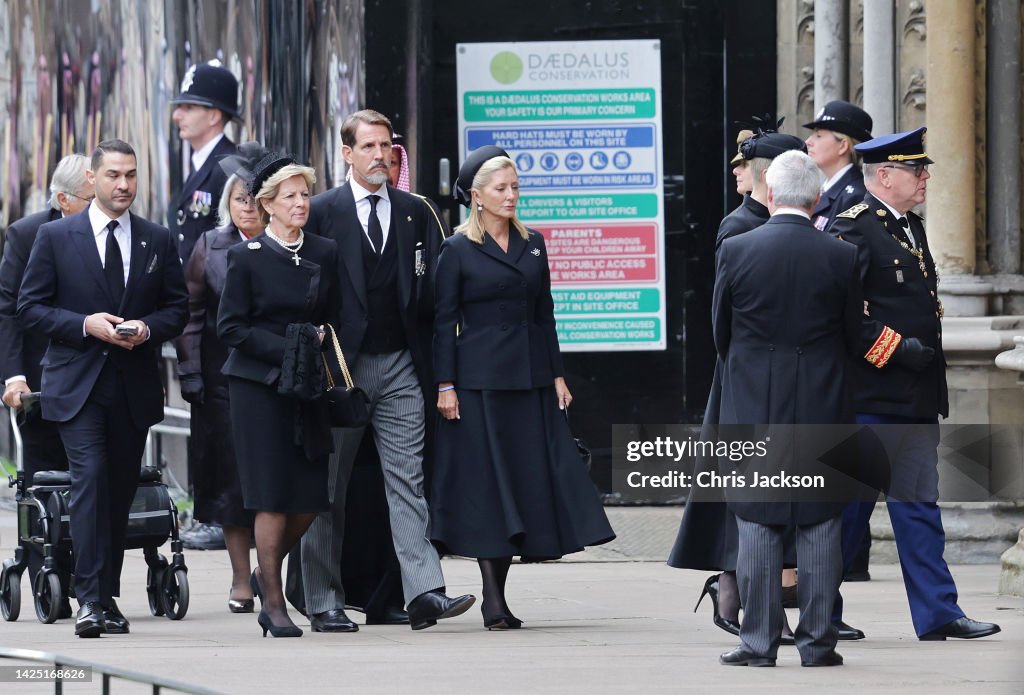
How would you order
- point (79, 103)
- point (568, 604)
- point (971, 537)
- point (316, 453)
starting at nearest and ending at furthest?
point (316, 453) → point (568, 604) → point (971, 537) → point (79, 103)

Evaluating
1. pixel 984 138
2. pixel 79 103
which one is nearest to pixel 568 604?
pixel 984 138

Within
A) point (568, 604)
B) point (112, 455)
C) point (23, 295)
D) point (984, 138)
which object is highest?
point (984, 138)

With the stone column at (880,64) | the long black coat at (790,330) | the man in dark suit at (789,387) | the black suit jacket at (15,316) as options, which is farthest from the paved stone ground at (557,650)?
the stone column at (880,64)

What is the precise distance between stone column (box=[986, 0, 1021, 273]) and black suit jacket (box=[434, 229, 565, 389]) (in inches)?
142

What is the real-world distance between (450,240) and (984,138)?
3788 millimetres

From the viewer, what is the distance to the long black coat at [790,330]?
7266 mm

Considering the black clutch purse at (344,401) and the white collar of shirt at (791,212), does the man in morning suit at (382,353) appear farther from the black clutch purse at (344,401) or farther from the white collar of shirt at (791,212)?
the white collar of shirt at (791,212)

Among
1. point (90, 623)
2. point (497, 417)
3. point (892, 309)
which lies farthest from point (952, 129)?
point (90, 623)

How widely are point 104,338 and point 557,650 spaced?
2.07 meters

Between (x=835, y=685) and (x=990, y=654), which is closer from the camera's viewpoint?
(x=835, y=685)

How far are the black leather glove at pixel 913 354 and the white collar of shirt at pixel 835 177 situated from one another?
1611mm

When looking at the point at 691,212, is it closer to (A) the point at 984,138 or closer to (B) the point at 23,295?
(A) the point at 984,138

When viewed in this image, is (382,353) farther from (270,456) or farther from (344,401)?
(270,456)

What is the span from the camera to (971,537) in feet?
35.7
